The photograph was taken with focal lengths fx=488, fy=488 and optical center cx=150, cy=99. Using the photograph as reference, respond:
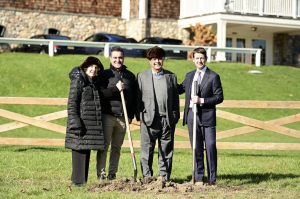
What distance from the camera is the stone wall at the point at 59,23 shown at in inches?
1025

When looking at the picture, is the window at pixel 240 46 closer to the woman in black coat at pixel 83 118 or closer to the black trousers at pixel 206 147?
the black trousers at pixel 206 147

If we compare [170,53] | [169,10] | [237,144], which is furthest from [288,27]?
[237,144]

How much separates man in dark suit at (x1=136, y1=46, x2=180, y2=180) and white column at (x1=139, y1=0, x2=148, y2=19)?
69.2ft

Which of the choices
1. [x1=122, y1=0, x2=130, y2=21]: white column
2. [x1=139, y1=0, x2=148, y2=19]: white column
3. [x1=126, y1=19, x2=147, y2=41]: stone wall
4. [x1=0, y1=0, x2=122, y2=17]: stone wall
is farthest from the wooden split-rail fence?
[x1=122, y1=0, x2=130, y2=21]: white column

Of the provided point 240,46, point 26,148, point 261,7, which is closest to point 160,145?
point 26,148

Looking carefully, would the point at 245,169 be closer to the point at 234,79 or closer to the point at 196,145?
the point at 196,145

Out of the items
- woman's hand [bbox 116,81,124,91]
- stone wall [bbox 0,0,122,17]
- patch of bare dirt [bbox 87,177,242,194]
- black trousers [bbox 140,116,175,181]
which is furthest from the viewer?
stone wall [bbox 0,0,122,17]

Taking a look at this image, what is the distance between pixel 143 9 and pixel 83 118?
2173 cm

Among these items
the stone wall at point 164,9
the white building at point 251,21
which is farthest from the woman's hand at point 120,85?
the stone wall at point 164,9

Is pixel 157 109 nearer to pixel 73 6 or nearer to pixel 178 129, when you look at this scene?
pixel 178 129

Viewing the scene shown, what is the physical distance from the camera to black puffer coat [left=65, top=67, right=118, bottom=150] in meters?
6.45

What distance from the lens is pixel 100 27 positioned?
1109 inches

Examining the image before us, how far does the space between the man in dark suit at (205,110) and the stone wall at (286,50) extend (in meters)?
24.9

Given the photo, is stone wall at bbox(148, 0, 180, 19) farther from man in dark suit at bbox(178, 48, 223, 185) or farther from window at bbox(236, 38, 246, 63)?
man in dark suit at bbox(178, 48, 223, 185)
